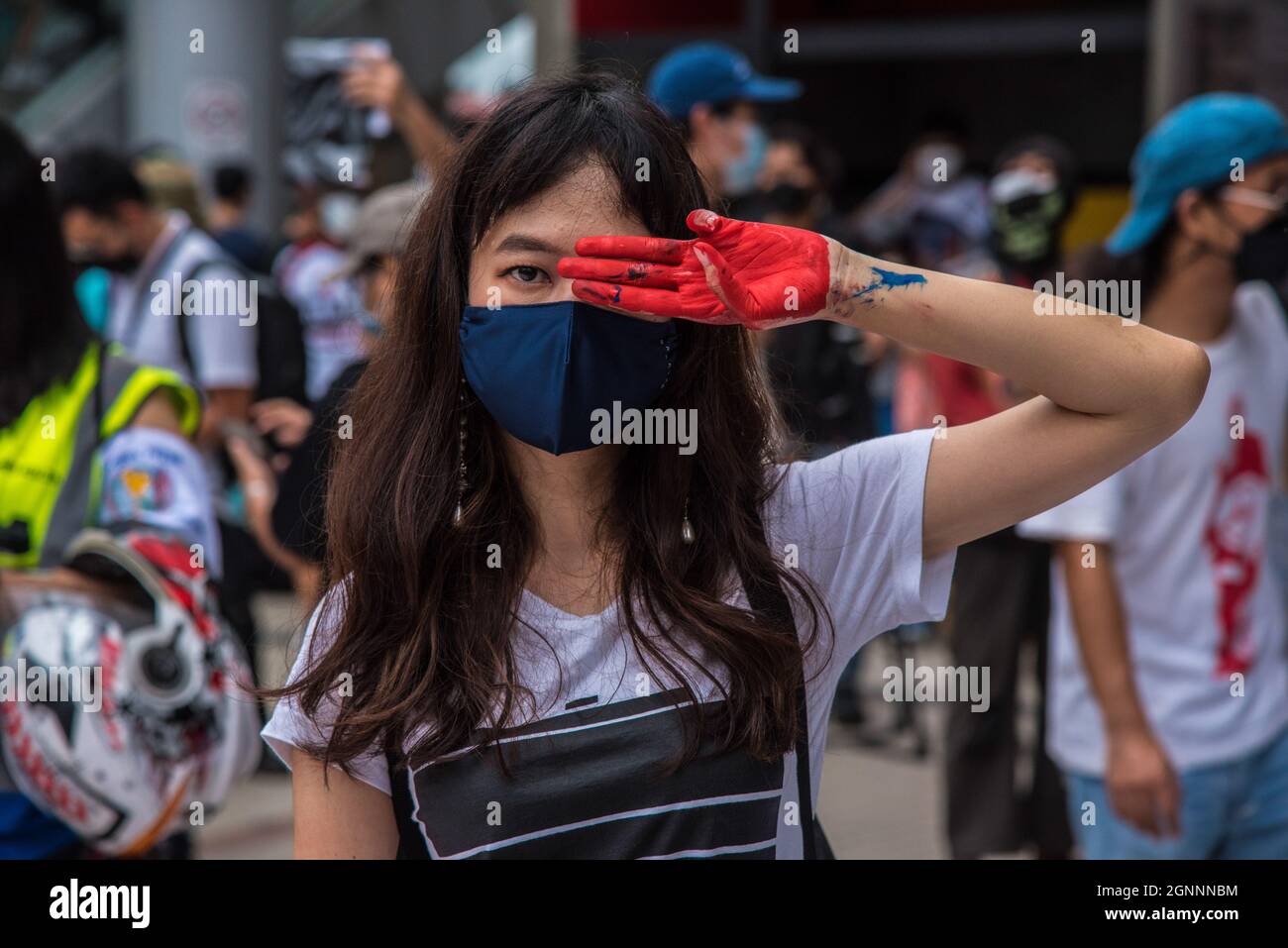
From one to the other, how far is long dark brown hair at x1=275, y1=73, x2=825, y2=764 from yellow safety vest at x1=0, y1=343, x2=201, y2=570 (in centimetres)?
→ 95

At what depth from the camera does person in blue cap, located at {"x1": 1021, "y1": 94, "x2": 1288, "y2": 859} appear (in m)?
3.20

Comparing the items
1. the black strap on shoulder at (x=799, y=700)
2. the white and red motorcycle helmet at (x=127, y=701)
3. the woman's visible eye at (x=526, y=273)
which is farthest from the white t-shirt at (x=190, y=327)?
the black strap on shoulder at (x=799, y=700)

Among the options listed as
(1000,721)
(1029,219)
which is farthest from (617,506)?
(1029,219)

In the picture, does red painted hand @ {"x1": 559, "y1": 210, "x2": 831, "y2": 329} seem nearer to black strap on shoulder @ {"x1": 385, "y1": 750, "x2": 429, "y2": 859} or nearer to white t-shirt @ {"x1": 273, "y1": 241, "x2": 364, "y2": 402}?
black strap on shoulder @ {"x1": 385, "y1": 750, "x2": 429, "y2": 859}

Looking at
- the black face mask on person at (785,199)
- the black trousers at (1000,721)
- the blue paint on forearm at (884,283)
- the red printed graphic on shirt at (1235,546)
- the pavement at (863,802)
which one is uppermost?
the black face mask on person at (785,199)

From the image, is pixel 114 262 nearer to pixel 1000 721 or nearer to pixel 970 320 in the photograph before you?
pixel 1000 721

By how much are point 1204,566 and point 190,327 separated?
3.46 metres

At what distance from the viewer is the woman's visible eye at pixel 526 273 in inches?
75.4

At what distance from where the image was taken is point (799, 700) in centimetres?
192

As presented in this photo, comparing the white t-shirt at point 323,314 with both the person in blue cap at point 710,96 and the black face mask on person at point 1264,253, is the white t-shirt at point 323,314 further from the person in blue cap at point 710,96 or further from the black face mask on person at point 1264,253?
the black face mask on person at point 1264,253

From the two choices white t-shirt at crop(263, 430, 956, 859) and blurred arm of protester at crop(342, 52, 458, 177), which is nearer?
white t-shirt at crop(263, 430, 956, 859)

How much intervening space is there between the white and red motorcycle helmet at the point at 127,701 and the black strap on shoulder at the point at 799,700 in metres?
1.21

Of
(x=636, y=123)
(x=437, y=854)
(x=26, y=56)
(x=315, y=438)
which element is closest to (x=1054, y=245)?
(x=315, y=438)

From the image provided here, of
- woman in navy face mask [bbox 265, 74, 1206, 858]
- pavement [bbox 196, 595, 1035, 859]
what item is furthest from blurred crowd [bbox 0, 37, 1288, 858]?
woman in navy face mask [bbox 265, 74, 1206, 858]
